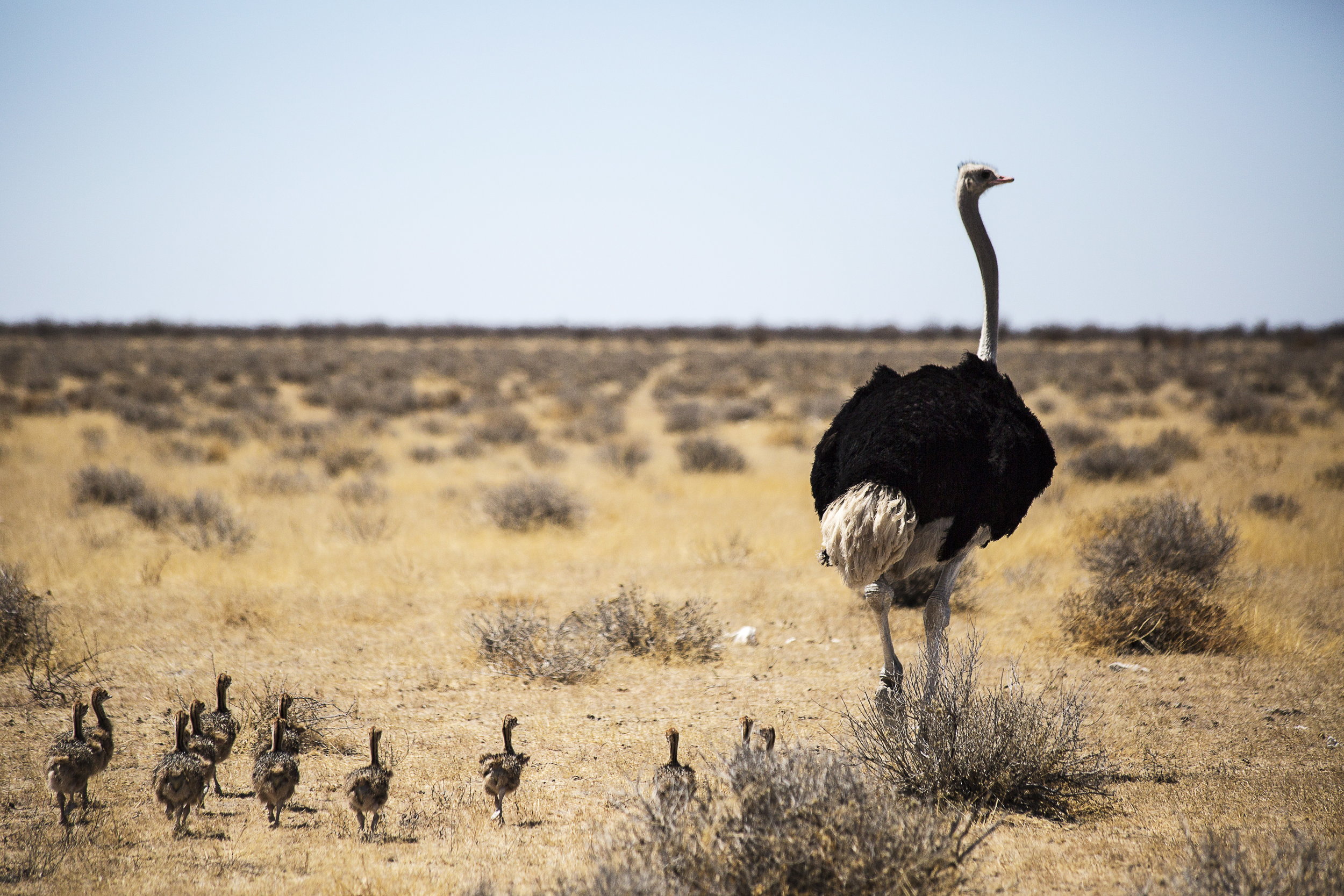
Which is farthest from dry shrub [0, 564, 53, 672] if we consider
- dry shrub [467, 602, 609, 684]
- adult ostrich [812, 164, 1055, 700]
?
adult ostrich [812, 164, 1055, 700]

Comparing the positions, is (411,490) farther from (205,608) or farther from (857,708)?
(857,708)

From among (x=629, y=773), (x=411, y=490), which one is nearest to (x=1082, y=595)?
(x=629, y=773)

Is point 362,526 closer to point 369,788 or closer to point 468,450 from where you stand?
point 369,788

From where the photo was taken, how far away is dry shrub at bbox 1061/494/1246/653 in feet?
23.7

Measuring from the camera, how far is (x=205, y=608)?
8.17m

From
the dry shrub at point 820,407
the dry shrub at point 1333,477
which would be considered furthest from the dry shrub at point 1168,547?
the dry shrub at point 820,407

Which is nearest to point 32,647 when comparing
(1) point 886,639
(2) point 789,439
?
(1) point 886,639

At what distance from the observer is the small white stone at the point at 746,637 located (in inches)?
307

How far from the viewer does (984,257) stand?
20.0 feet

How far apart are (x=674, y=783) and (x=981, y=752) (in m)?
1.52

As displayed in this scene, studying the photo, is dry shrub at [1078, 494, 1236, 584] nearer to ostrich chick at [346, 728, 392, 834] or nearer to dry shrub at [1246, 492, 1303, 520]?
dry shrub at [1246, 492, 1303, 520]

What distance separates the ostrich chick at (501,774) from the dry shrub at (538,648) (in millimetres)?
2257

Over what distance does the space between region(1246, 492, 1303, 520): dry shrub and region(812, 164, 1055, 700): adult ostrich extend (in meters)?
8.16

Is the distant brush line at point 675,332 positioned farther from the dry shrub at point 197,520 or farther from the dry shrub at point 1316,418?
the dry shrub at point 197,520
